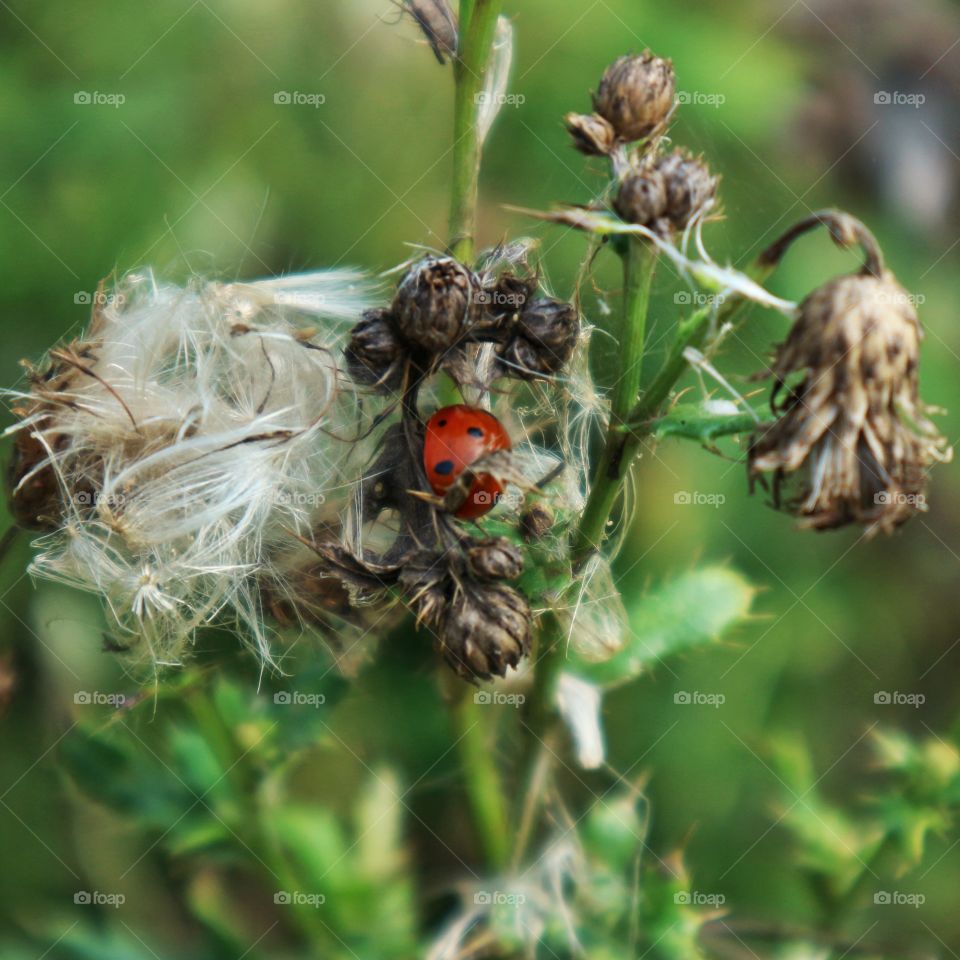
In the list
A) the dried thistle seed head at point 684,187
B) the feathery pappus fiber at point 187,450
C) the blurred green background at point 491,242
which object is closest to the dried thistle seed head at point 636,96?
the dried thistle seed head at point 684,187

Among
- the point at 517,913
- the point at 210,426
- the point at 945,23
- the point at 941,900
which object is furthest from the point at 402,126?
the point at 941,900

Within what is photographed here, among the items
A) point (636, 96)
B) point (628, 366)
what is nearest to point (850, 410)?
point (628, 366)

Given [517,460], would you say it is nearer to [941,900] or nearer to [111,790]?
[111,790]

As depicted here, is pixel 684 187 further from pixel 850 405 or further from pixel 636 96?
pixel 850 405

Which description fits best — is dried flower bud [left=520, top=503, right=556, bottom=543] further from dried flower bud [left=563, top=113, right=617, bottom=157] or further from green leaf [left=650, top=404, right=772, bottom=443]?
dried flower bud [left=563, top=113, right=617, bottom=157]

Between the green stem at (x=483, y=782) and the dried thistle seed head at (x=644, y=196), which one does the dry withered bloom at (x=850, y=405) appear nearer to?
the dried thistle seed head at (x=644, y=196)
